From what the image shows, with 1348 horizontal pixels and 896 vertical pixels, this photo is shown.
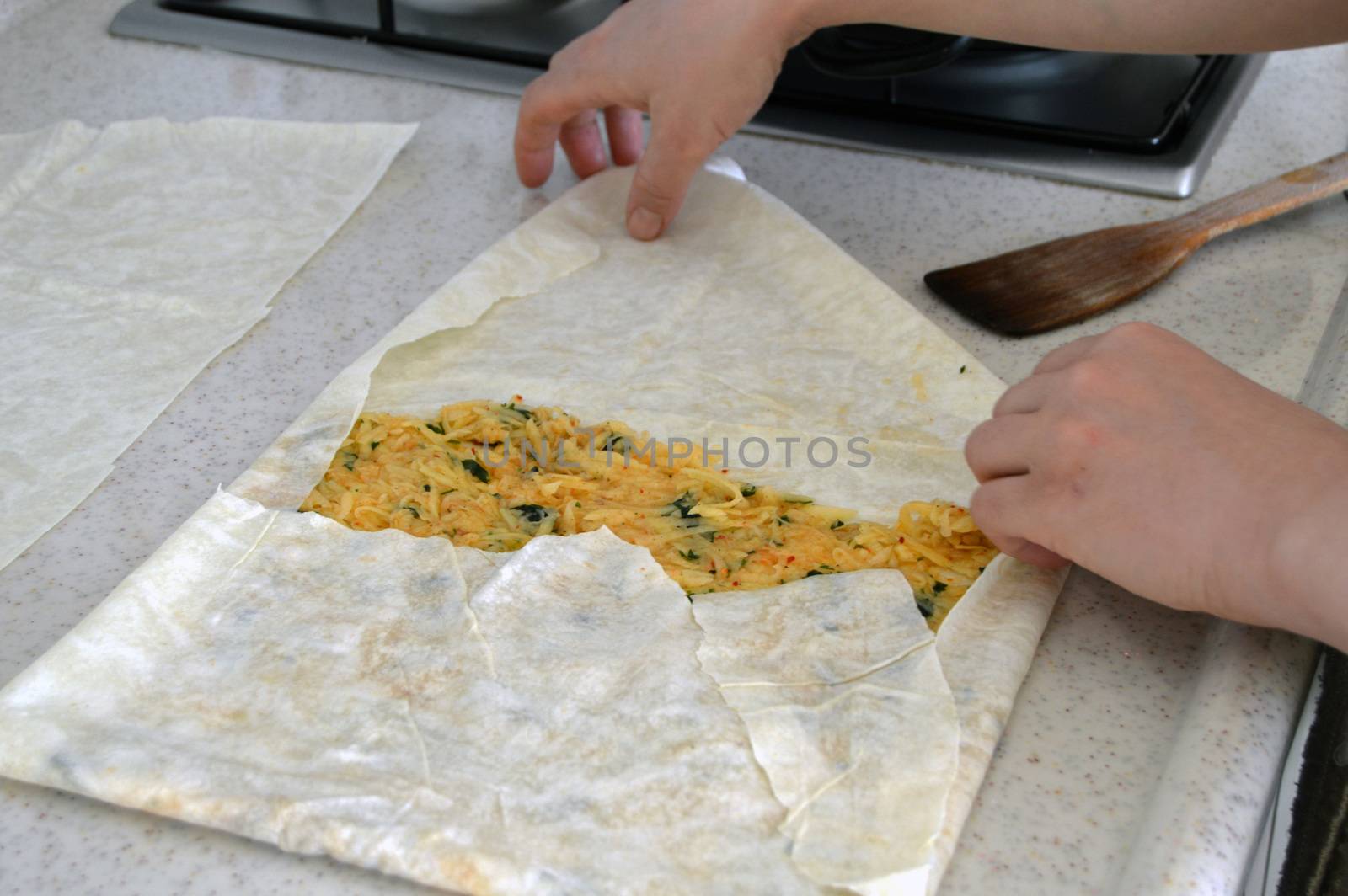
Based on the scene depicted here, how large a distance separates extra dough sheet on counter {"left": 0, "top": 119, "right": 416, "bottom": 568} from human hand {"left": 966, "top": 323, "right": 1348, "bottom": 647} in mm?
868

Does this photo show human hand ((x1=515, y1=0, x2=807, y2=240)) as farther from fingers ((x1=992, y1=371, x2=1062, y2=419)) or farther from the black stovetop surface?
fingers ((x1=992, y1=371, x2=1062, y2=419))

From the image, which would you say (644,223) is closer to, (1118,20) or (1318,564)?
(1118,20)

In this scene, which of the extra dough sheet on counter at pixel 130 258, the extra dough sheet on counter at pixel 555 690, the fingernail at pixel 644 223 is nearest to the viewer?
the extra dough sheet on counter at pixel 555 690

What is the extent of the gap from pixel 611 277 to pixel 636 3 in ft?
1.14

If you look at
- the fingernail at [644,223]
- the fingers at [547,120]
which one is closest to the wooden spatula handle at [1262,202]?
the fingernail at [644,223]

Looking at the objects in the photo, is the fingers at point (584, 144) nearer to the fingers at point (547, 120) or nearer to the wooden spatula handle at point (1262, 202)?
the fingers at point (547, 120)

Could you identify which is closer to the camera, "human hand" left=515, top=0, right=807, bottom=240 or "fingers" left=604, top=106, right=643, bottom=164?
"human hand" left=515, top=0, right=807, bottom=240

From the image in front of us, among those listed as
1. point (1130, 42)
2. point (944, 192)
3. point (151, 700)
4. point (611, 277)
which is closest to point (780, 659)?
point (151, 700)

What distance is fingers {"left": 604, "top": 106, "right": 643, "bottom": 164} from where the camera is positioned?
65.7 inches

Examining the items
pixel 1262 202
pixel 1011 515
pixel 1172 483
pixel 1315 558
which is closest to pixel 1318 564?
pixel 1315 558

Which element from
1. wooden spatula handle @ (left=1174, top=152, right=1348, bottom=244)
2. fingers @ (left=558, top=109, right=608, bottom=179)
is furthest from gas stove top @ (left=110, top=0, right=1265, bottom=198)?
fingers @ (left=558, top=109, right=608, bottom=179)

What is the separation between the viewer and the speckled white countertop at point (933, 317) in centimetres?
83

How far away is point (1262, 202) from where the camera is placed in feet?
4.92

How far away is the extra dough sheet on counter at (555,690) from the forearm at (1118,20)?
0.41 meters
